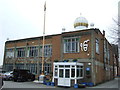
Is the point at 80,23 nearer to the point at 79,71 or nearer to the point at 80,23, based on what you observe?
the point at 80,23

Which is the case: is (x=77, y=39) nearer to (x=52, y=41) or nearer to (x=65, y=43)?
(x=65, y=43)

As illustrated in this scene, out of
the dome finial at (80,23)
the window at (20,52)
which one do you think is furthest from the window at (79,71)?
the window at (20,52)

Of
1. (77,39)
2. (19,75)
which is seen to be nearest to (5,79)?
(19,75)

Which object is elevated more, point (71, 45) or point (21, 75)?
point (71, 45)

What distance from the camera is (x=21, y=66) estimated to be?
3150 cm

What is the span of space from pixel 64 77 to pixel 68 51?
4913mm

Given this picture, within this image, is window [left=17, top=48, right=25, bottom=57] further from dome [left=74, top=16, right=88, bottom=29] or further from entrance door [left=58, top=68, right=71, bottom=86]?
entrance door [left=58, top=68, right=71, bottom=86]

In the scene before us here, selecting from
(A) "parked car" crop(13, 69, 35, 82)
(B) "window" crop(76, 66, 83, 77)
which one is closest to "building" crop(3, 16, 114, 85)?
(B) "window" crop(76, 66, 83, 77)

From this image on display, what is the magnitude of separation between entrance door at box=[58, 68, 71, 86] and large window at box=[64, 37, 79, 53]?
3852 millimetres

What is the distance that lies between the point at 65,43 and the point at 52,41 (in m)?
3.21

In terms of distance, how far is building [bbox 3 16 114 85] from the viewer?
2222 centimetres

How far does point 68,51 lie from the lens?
24312mm

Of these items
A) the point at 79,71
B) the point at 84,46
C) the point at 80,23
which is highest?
the point at 80,23

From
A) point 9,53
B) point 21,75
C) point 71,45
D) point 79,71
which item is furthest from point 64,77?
point 9,53
